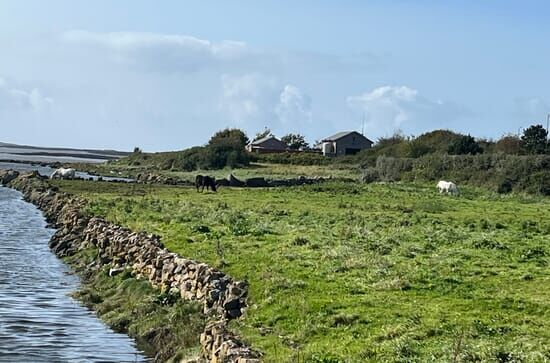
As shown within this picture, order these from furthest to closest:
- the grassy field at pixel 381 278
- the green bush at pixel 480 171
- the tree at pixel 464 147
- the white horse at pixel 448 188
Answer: the tree at pixel 464 147
the green bush at pixel 480 171
the white horse at pixel 448 188
the grassy field at pixel 381 278

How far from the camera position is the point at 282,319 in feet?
50.1

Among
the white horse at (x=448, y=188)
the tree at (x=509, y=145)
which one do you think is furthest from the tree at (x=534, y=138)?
the white horse at (x=448, y=188)

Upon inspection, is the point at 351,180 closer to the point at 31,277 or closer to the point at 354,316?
the point at 31,277

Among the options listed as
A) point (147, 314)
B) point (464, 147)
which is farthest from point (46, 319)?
point (464, 147)

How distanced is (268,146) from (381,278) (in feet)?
Result: 384

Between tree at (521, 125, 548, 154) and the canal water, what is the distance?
2196 inches

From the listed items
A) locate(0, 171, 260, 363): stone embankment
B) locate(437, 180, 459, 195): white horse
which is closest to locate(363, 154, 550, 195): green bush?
locate(437, 180, 459, 195): white horse

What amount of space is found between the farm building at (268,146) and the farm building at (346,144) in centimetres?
670

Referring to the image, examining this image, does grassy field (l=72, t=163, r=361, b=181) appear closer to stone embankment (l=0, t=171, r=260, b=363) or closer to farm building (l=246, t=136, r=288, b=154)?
farm building (l=246, t=136, r=288, b=154)

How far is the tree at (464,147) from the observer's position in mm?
80250

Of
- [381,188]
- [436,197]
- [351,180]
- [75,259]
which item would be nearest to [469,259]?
[75,259]

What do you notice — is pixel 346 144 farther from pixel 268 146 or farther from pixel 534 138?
pixel 534 138

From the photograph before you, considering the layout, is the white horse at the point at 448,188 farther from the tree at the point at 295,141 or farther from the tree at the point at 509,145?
the tree at the point at 295,141

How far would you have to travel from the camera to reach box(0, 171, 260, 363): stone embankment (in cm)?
1469
